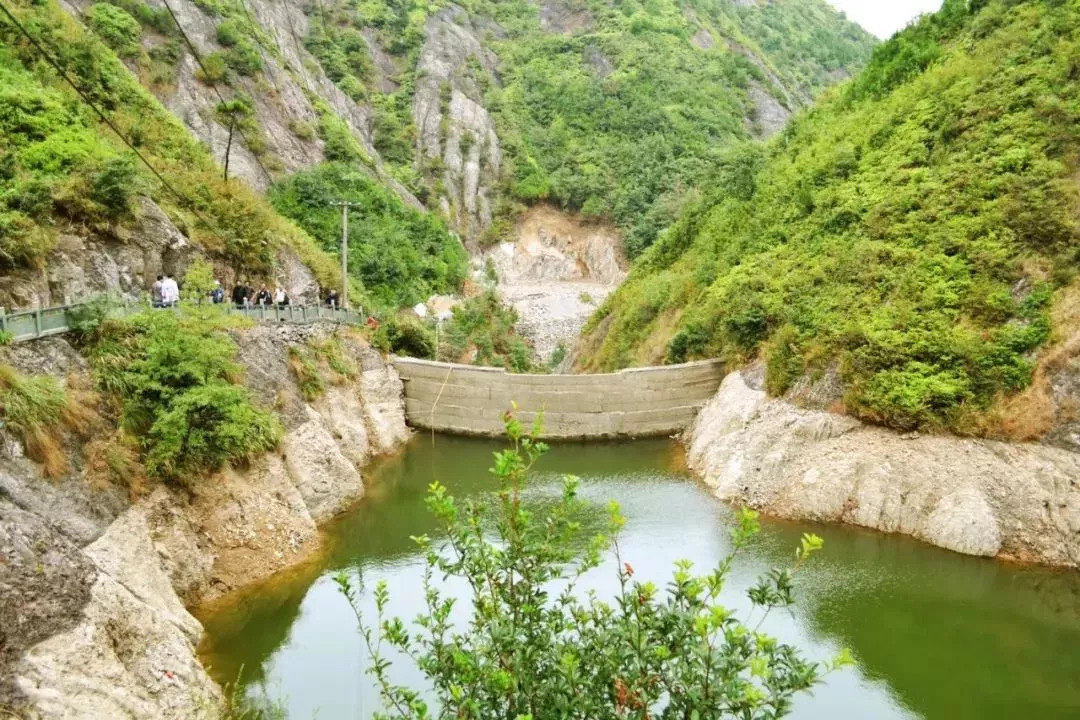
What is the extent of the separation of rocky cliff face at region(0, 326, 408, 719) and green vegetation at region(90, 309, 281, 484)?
524 millimetres

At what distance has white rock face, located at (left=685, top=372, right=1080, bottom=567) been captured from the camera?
57.6 feet

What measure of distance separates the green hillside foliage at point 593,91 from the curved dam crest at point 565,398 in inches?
1384

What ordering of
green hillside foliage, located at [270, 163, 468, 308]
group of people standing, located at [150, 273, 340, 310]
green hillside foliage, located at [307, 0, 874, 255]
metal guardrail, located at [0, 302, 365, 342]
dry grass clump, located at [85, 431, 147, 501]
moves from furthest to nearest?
green hillside foliage, located at [307, 0, 874, 255] → green hillside foliage, located at [270, 163, 468, 308] → group of people standing, located at [150, 273, 340, 310] → metal guardrail, located at [0, 302, 365, 342] → dry grass clump, located at [85, 431, 147, 501]

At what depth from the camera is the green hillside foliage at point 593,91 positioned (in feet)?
224

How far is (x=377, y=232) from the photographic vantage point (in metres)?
50.4

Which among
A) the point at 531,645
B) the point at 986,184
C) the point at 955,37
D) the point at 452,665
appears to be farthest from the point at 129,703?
the point at 955,37

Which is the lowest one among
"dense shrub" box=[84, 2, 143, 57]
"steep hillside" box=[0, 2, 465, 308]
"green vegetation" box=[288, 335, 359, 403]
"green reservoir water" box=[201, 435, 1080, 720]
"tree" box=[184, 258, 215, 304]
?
"green reservoir water" box=[201, 435, 1080, 720]

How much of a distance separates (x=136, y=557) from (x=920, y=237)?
2214cm

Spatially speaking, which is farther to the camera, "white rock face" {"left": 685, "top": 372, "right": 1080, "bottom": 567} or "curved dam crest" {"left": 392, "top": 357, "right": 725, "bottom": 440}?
"curved dam crest" {"left": 392, "top": 357, "right": 725, "bottom": 440}

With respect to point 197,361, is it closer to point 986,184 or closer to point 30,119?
point 30,119

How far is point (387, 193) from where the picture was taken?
183 ft

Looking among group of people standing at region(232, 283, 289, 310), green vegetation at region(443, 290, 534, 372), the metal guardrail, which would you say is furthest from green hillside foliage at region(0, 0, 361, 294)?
green vegetation at region(443, 290, 534, 372)

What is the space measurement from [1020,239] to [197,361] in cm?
2121

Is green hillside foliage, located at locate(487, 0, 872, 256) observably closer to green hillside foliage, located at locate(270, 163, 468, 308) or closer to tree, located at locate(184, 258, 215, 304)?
green hillside foliage, located at locate(270, 163, 468, 308)
